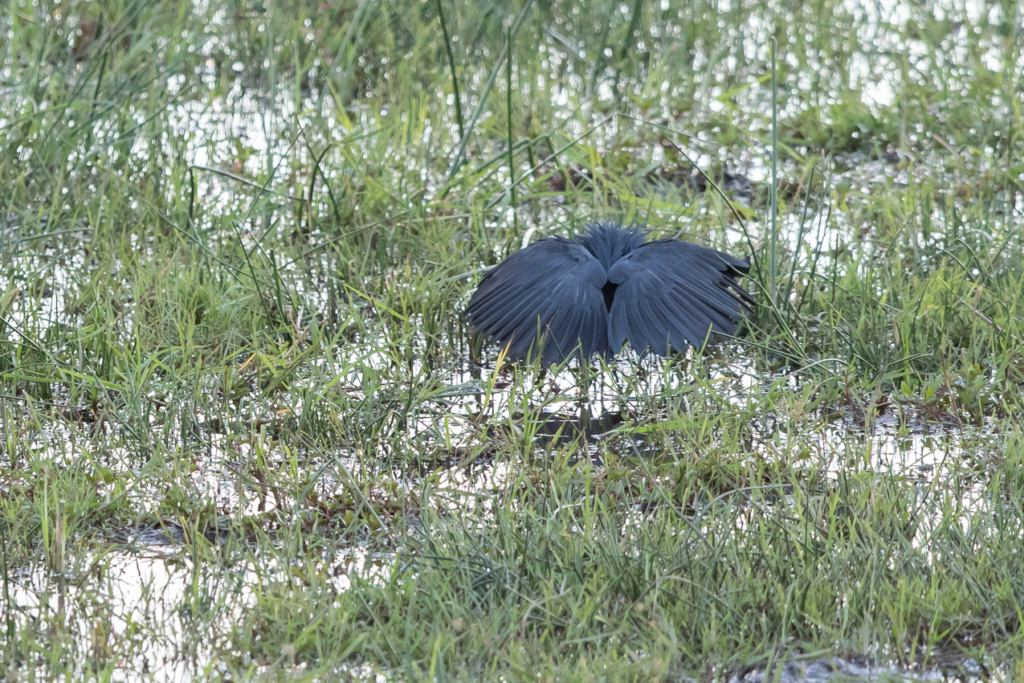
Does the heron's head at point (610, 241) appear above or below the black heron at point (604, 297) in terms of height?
above

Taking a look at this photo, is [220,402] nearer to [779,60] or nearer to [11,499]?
A: [11,499]

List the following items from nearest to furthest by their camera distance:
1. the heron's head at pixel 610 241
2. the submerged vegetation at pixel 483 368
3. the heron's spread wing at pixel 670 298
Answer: the submerged vegetation at pixel 483 368 → the heron's spread wing at pixel 670 298 → the heron's head at pixel 610 241

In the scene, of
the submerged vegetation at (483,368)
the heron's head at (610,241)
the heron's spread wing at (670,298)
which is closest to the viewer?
the submerged vegetation at (483,368)

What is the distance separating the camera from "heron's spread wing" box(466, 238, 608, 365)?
279cm

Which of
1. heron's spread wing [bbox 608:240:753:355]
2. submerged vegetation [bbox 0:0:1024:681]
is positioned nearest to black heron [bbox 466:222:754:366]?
heron's spread wing [bbox 608:240:753:355]

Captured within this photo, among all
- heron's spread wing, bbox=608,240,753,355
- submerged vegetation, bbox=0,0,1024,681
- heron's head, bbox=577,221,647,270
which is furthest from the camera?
heron's head, bbox=577,221,647,270

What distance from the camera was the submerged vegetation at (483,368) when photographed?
1.94m

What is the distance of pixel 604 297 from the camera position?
288 cm

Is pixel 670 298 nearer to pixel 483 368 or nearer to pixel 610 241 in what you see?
pixel 610 241

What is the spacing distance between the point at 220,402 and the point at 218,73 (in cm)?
252

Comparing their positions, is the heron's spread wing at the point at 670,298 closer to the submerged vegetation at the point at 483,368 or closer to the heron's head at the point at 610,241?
the heron's head at the point at 610,241

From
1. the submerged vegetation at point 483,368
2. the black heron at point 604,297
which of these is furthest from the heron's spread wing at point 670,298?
the submerged vegetation at point 483,368

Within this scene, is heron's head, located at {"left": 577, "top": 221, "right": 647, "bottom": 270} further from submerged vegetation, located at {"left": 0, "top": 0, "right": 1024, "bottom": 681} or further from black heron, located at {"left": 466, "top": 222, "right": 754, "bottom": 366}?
submerged vegetation, located at {"left": 0, "top": 0, "right": 1024, "bottom": 681}

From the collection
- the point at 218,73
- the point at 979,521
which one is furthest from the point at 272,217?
the point at 979,521
